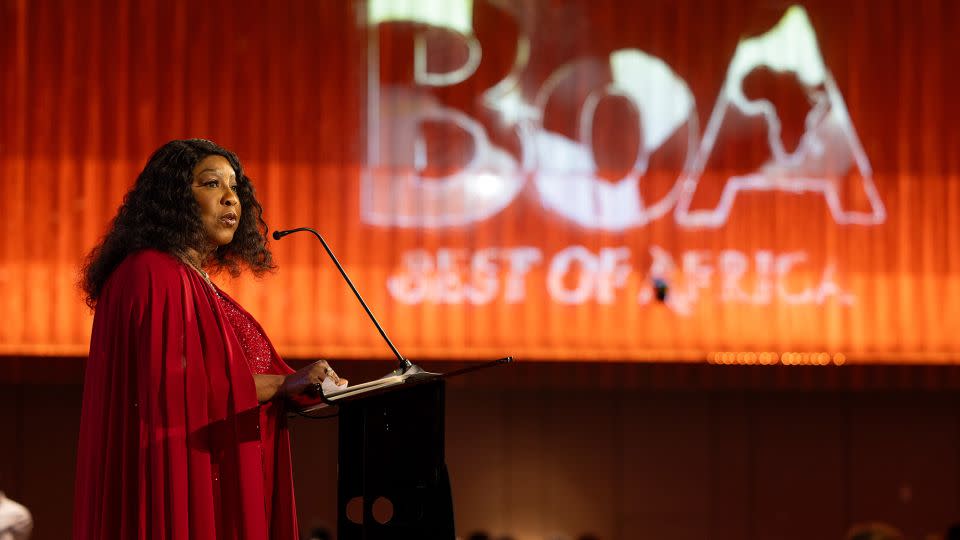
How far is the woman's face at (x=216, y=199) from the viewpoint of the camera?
227cm

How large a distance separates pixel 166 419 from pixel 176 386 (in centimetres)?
6

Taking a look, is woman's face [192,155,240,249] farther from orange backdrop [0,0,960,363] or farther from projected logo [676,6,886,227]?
projected logo [676,6,886,227]

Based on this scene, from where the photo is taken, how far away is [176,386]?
206cm

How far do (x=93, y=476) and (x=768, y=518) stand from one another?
13.8 feet

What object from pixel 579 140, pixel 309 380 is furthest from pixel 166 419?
pixel 579 140

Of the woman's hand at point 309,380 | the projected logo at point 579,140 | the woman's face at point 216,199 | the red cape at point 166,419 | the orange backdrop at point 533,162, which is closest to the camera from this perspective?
the red cape at point 166,419

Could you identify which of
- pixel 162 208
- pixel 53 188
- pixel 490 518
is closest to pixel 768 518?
pixel 490 518

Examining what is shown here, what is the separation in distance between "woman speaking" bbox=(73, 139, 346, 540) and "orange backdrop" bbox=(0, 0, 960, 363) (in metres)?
3.01

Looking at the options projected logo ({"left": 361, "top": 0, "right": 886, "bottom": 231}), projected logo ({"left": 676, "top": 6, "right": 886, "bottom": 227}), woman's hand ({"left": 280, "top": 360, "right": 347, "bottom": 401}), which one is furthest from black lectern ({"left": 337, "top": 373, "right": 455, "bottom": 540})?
projected logo ({"left": 676, "top": 6, "right": 886, "bottom": 227})

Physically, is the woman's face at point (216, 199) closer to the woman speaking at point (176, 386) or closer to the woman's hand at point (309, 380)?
the woman speaking at point (176, 386)

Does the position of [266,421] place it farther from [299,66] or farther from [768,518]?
[768,518]

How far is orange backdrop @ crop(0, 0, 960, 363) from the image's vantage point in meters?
5.33

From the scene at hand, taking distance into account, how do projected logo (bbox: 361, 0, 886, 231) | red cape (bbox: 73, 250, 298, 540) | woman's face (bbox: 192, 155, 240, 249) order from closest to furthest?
red cape (bbox: 73, 250, 298, 540), woman's face (bbox: 192, 155, 240, 249), projected logo (bbox: 361, 0, 886, 231)

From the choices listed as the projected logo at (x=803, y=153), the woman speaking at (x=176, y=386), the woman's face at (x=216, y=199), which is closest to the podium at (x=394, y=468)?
the woman speaking at (x=176, y=386)
